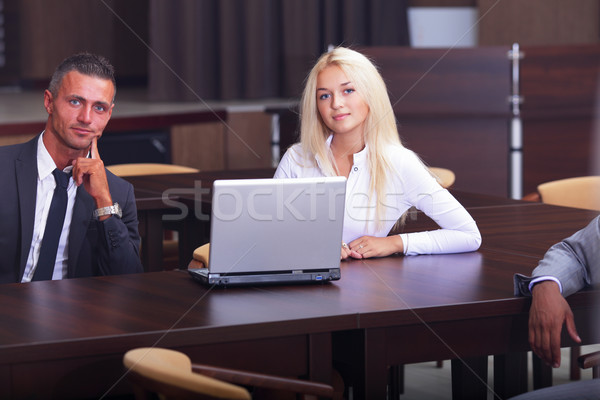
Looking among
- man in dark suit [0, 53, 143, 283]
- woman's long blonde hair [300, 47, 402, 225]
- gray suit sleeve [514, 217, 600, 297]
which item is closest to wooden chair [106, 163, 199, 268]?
man in dark suit [0, 53, 143, 283]

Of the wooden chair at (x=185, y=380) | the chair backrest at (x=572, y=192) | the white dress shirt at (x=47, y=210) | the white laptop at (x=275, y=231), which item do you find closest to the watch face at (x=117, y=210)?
the white dress shirt at (x=47, y=210)

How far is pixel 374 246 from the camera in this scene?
7.54 ft

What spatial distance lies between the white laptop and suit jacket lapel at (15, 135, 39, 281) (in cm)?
58

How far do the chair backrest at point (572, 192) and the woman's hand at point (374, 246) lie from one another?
1250mm

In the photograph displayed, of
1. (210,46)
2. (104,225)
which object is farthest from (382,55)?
(104,225)

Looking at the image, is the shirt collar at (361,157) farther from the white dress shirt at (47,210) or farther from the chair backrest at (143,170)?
the chair backrest at (143,170)

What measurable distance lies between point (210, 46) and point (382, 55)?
2.25 m

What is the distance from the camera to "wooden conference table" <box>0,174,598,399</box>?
63.7 inches

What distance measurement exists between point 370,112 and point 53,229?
0.90m

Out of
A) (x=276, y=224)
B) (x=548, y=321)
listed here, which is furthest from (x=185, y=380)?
(x=548, y=321)

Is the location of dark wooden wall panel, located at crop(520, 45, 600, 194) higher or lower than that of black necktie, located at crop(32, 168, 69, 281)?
higher

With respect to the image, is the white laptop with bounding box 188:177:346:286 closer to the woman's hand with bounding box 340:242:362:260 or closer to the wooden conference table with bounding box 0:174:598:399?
the wooden conference table with bounding box 0:174:598:399

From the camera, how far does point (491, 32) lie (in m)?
6.93

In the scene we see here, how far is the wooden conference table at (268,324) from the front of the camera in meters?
1.62
